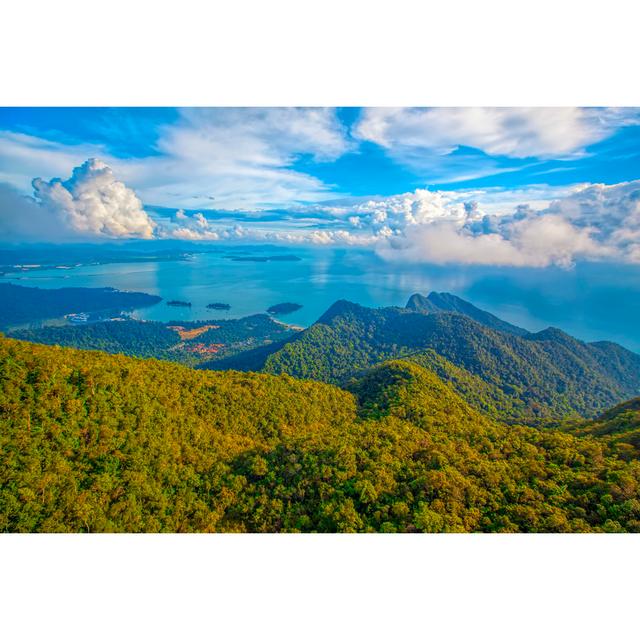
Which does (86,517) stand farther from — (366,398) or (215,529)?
(366,398)

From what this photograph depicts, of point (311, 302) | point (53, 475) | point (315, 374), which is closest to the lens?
point (53, 475)

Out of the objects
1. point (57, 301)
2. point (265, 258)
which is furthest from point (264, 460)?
point (265, 258)

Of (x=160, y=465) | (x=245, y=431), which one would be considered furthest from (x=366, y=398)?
(x=160, y=465)

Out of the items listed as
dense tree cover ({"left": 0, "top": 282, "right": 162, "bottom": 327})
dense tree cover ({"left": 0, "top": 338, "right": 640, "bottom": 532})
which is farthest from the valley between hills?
dense tree cover ({"left": 0, "top": 282, "right": 162, "bottom": 327})

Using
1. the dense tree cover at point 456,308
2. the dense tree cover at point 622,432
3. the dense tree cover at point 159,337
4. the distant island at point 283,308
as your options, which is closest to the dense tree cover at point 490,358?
the dense tree cover at point 159,337

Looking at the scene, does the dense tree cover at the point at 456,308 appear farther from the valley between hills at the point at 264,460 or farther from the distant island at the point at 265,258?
the distant island at the point at 265,258

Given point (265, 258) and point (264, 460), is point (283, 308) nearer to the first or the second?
point (264, 460)

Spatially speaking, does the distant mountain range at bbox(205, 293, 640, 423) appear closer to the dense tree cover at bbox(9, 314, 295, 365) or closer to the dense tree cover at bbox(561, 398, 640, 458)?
the dense tree cover at bbox(9, 314, 295, 365)
